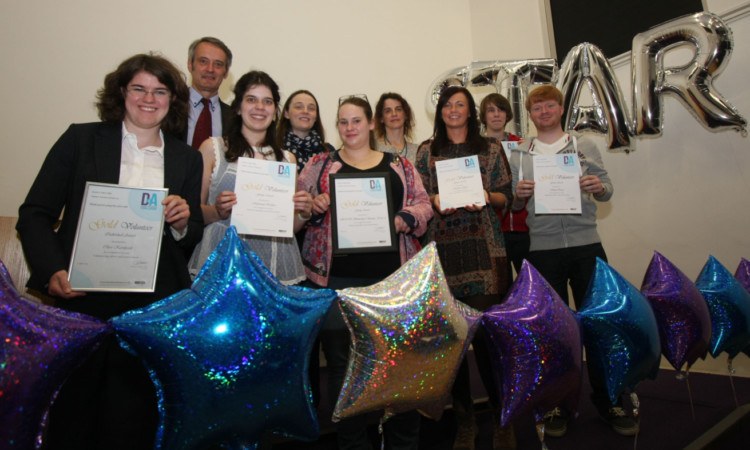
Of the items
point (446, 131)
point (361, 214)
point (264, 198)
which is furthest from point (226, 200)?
point (446, 131)

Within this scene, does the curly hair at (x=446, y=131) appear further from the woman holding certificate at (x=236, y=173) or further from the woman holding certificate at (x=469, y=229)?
the woman holding certificate at (x=236, y=173)

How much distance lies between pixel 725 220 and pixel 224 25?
14.5 feet

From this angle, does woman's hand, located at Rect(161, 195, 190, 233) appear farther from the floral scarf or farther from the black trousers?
the floral scarf

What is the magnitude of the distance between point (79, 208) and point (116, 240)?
0.90ft

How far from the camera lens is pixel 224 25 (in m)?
3.93

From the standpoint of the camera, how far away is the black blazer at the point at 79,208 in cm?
124

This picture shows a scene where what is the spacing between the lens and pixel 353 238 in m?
1.65

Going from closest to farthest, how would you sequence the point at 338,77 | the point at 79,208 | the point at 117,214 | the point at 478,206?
the point at 117,214 → the point at 79,208 → the point at 478,206 → the point at 338,77

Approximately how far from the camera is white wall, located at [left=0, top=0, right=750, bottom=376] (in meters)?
3.13

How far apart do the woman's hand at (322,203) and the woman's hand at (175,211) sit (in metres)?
0.54

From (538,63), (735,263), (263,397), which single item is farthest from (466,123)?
(735,263)

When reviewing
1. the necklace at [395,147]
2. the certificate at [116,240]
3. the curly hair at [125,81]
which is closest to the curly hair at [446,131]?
the necklace at [395,147]

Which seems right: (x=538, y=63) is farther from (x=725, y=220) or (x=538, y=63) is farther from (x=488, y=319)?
(x=488, y=319)

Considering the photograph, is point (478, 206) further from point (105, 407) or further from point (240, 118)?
point (105, 407)
